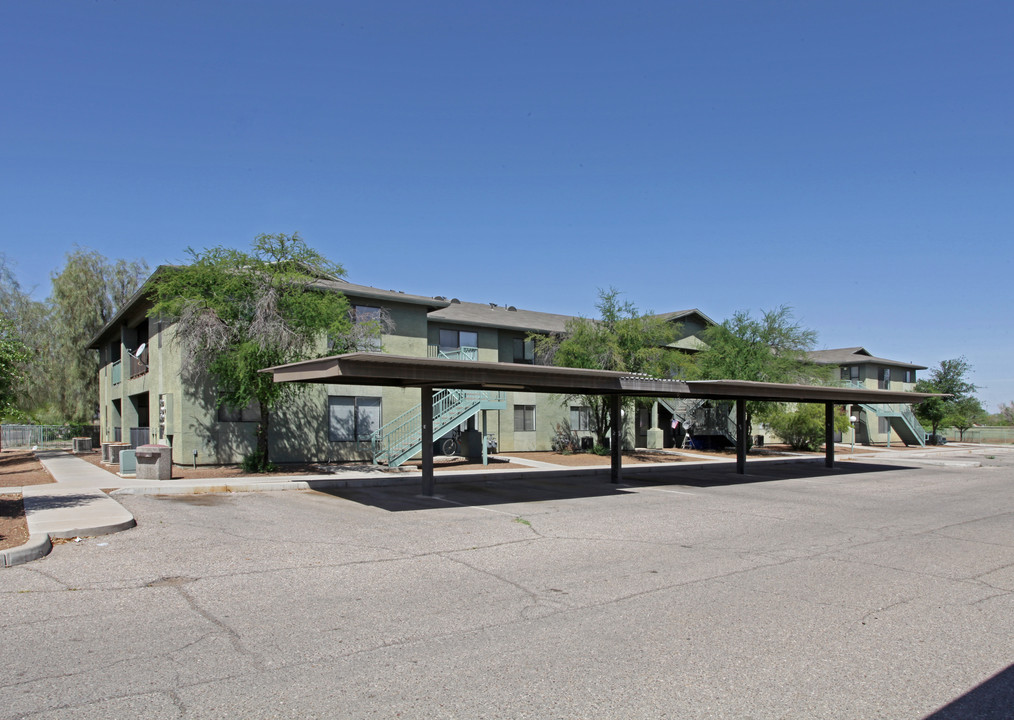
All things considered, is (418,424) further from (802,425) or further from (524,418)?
(802,425)

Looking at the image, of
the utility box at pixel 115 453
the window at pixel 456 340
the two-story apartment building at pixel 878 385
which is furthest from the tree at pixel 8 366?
the two-story apartment building at pixel 878 385

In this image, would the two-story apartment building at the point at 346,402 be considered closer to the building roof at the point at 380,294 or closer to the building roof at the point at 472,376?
the building roof at the point at 380,294

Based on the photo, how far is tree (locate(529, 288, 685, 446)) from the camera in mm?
30062

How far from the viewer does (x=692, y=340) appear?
40.4m

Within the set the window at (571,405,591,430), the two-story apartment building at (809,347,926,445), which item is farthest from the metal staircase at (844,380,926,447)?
the window at (571,405,591,430)

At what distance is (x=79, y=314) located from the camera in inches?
1542

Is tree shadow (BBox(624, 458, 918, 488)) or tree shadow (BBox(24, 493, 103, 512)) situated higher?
tree shadow (BBox(24, 493, 103, 512))

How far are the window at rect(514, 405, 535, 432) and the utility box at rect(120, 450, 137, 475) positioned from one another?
1663cm

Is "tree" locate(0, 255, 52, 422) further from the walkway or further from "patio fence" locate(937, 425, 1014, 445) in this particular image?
"patio fence" locate(937, 425, 1014, 445)

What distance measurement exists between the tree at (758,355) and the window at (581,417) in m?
5.61

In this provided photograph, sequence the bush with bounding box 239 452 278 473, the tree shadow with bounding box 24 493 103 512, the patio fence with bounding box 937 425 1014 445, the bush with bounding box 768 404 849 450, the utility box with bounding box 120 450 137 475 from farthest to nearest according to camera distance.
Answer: the patio fence with bounding box 937 425 1014 445, the bush with bounding box 768 404 849 450, the bush with bounding box 239 452 278 473, the utility box with bounding box 120 450 137 475, the tree shadow with bounding box 24 493 103 512

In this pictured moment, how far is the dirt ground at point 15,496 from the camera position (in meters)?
9.88

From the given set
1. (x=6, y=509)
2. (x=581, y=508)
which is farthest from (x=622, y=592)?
Result: (x=6, y=509)

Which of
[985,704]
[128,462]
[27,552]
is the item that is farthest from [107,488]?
[985,704]
